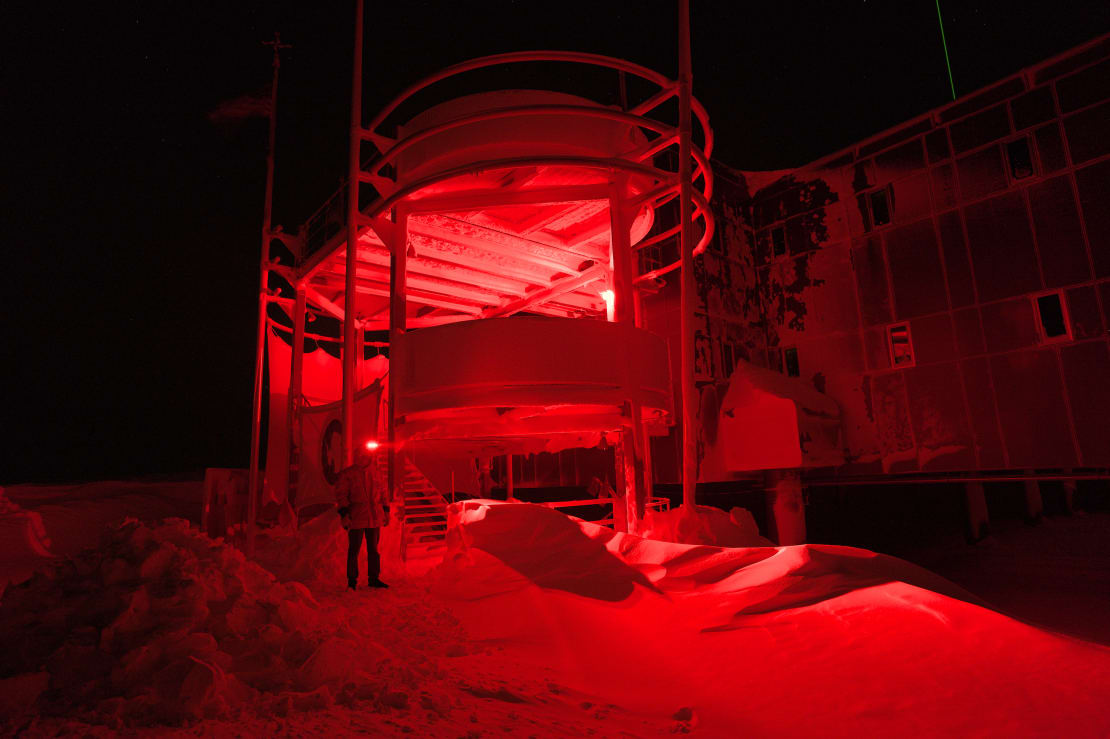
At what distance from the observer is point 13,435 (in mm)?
31281

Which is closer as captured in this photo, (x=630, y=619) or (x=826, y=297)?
(x=630, y=619)

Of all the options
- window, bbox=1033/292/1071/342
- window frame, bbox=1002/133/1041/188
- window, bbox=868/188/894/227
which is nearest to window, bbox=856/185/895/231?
window, bbox=868/188/894/227

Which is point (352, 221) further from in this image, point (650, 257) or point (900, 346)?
point (900, 346)

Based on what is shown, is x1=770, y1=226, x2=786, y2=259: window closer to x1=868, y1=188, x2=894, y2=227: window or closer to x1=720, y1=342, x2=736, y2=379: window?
x1=868, y1=188, x2=894, y2=227: window

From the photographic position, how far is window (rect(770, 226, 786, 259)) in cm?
2506

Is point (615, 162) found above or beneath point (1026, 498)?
above

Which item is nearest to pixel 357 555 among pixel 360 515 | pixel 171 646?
pixel 360 515

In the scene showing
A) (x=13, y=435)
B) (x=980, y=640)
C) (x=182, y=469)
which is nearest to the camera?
(x=980, y=640)

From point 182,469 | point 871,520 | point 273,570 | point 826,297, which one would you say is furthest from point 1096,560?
point 182,469

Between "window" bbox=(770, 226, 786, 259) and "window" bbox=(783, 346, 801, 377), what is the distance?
387 cm

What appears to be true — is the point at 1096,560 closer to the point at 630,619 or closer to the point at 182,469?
the point at 630,619

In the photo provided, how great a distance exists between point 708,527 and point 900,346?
1199 centimetres

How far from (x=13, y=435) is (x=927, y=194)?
41.6m

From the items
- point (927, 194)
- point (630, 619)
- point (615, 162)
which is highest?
point (927, 194)
